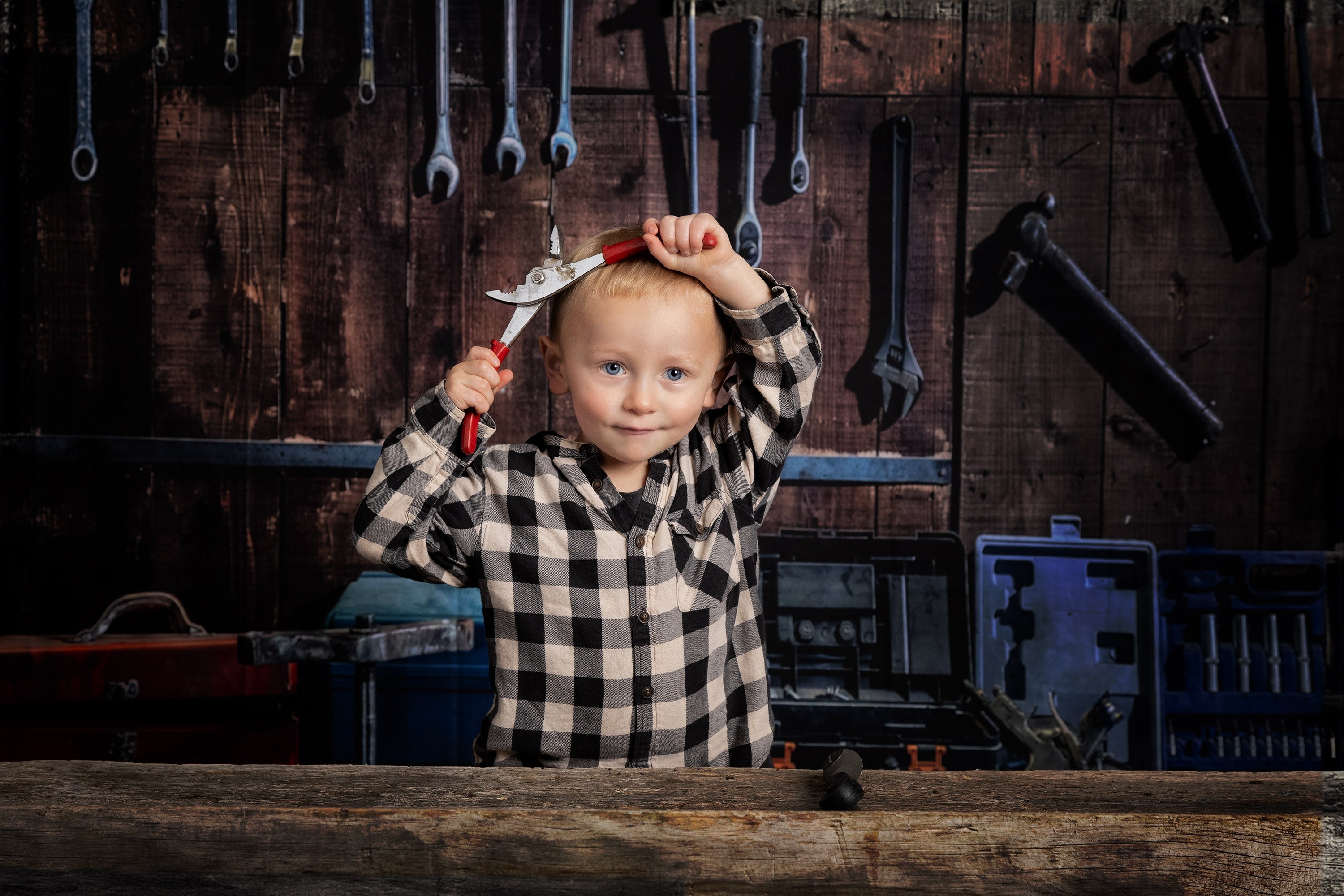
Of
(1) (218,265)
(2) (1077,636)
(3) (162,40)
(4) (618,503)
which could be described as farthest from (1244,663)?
(3) (162,40)

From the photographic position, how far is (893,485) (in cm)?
173

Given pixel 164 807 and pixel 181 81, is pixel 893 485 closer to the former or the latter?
pixel 164 807

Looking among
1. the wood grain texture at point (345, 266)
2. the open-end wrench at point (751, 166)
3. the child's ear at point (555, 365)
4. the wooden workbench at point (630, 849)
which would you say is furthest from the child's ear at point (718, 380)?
the wood grain texture at point (345, 266)

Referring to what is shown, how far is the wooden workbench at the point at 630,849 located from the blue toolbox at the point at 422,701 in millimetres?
876

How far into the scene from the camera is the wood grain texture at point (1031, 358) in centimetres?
167

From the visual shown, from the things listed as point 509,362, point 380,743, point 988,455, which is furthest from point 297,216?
point 988,455

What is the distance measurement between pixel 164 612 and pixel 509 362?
0.84m

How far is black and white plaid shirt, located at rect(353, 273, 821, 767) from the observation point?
2.72ft

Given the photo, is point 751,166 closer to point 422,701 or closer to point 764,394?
point 764,394

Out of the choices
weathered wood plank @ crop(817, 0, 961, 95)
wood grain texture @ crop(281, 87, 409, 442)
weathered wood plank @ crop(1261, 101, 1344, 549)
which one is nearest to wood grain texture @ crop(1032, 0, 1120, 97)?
weathered wood plank @ crop(817, 0, 961, 95)

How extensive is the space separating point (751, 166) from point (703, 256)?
906mm

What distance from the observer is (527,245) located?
65.8 inches

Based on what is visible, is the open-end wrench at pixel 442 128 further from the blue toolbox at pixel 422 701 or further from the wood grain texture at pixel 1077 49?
the wood grain texture at pixel 1077 49

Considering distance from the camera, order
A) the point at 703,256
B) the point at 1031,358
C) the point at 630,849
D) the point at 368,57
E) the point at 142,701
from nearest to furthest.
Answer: the point at 630,849, the point at 703,256, the point at 142,701, the point at 368,57, the point at 1031,358
